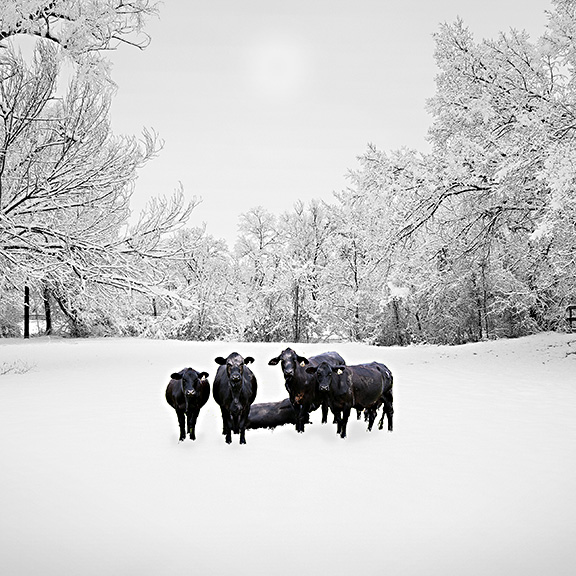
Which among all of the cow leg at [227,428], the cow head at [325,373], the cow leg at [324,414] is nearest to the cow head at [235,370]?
the cow leg at [227,428]

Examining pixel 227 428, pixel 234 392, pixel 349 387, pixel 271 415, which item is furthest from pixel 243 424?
pixel 349 387

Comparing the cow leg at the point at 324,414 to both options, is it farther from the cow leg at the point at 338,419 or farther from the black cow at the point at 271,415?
the cow leg at the point at 338,419

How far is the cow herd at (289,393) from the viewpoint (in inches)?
209

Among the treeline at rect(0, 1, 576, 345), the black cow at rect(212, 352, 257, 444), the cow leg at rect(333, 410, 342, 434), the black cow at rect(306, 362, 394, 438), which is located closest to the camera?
the black cow at rect(212, 352, 257, 444)

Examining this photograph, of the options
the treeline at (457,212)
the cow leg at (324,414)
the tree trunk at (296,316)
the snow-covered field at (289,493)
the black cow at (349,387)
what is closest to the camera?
the snow-covered field at (289,493)

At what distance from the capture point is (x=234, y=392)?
5.26 m

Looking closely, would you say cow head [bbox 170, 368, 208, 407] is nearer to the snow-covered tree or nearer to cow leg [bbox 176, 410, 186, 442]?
cow leg [bbox 176, 410, 186, 442]

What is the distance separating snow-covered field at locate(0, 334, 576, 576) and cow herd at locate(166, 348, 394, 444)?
0.22 metres

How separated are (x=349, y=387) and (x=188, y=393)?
5.67 ft

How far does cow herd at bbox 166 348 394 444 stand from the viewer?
209 inches

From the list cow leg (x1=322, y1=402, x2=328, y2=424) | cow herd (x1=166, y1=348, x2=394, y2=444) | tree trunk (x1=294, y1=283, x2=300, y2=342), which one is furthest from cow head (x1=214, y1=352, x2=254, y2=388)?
tree trunk (x1=294, y1=283, x2=300, y2=342)

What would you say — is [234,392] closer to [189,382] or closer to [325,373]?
[189,382]

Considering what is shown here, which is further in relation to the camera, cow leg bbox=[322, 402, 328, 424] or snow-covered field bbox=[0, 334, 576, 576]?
cow leg bbox=[322, 402, 328, 424]

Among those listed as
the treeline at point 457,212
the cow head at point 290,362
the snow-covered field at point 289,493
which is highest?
the treeline at point 457,212
